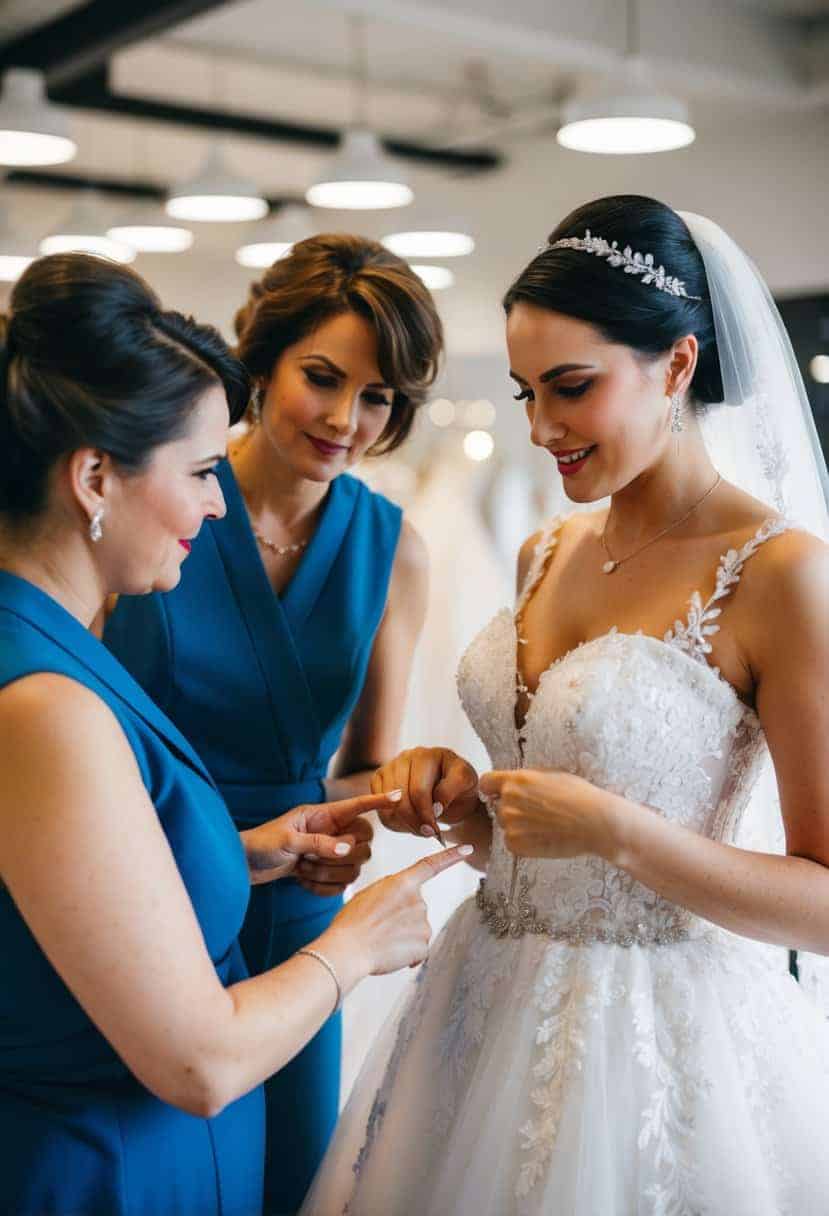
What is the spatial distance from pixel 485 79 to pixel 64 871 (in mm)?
7393

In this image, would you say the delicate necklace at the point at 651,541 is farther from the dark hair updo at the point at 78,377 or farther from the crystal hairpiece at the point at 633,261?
the dark hair updo at the point at 78,377

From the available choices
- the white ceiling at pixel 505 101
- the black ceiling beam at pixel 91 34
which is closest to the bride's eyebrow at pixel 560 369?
the white ceiling at pixel 505 101

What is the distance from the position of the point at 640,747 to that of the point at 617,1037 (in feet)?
1.13

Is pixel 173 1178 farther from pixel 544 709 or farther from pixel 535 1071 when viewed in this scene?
pixel 544 709

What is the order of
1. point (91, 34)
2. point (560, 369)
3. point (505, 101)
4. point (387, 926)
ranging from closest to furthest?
point (387, 926) → point (560, 369) → point (91, 34) → point (505, 101)

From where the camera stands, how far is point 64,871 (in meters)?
1.28

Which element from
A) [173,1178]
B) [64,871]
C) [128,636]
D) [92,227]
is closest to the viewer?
[64,871]

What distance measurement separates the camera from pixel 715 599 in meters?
1.81

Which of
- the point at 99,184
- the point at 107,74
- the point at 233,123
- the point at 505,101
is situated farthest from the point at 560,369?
the point at 99,184

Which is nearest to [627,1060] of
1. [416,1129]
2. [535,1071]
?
[535,1071]

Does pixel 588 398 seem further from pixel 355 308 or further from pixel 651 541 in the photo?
pixel 355 308

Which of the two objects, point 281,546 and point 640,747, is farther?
point 281,546

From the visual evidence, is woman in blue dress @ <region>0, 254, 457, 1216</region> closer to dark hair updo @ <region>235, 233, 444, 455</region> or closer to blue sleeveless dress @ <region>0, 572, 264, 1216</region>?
blue sleeveless dress @ <region>0, 572, 264, 1216</region>

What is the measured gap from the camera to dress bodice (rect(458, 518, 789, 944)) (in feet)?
5.90
